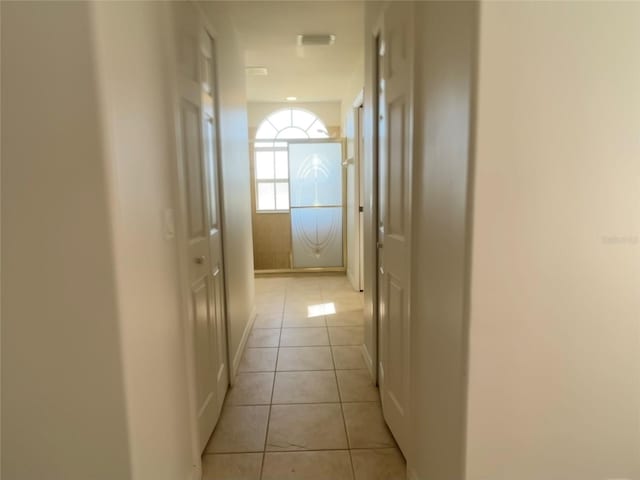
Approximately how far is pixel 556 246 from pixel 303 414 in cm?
168

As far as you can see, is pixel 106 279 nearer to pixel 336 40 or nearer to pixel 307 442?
pixel 307 442

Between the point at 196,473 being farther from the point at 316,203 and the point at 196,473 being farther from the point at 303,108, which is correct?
the point at 303,108

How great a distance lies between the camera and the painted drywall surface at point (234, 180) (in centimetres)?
250

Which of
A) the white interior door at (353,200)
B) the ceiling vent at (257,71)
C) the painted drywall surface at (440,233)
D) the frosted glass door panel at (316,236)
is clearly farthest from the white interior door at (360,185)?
the painted drywall surface at (440,233)

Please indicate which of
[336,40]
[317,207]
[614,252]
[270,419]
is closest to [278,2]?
[336,40]

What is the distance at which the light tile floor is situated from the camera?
184 cm

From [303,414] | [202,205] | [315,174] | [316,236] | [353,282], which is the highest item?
[315,174]

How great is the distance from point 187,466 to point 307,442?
2.01 feet

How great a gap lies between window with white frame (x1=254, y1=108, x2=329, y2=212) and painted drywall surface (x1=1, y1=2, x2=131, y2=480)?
5028 mm

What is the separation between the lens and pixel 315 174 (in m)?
5.51

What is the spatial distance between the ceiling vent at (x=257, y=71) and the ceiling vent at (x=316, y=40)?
893 mm

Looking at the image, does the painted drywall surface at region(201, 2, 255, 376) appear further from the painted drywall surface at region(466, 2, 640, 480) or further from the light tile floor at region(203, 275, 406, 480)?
the painted drywall surface at region(466, 2, 640, 480)

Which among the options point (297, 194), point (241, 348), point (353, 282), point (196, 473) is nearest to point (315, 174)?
point (297, 194)

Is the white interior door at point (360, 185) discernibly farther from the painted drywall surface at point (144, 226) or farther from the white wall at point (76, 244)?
the white wall at point (76, 244)
